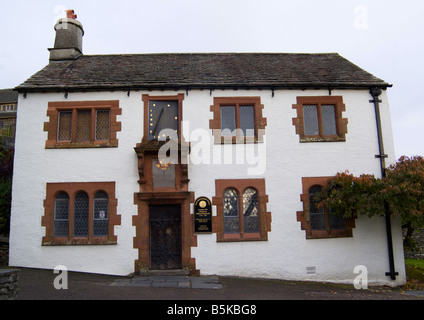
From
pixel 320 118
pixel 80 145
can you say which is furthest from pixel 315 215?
pixel 80 145

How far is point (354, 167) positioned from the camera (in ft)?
37.6

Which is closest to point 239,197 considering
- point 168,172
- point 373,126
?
point 168,172

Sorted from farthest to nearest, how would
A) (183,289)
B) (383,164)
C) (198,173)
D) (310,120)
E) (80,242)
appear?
1. (310,120)
2. (383,164)
3. (198,173)
4. (80,242)
5. (183,289)

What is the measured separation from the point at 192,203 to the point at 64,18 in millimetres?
10281

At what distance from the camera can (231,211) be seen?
11172mm

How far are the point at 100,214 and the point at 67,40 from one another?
26.8 ft

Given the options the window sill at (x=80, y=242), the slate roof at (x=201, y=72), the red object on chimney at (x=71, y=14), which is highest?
the red object on chimney at (x=71, y=14)

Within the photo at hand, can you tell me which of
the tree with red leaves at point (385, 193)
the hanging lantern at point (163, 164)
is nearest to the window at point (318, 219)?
the tree with red leaves at point (385, 193)

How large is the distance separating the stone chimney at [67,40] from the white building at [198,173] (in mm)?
2387

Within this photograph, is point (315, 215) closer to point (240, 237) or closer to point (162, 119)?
point (240, 237)

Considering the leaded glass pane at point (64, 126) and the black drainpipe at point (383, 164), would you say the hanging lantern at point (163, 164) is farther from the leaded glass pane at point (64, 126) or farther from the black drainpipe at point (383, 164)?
the black drainpipe at point (383, 164)

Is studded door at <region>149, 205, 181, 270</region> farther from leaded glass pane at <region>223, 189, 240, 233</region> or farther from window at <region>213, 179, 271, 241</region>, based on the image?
leaded glass pane at <region>223, 189, 240, 233</region>

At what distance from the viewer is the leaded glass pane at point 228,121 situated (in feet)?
37.9
